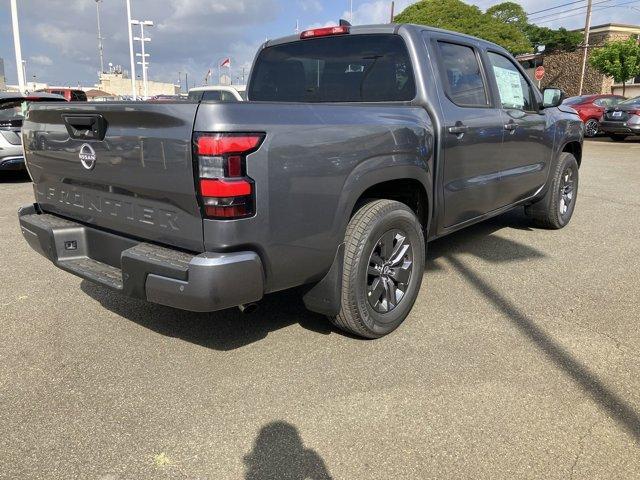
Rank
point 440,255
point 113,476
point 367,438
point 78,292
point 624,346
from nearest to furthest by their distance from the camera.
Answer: point 113,476
point 367,438
point 624,346
point 78,292
point 440,255

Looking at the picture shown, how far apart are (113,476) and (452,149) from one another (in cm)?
285

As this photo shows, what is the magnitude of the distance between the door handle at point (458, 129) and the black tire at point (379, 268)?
686 mm

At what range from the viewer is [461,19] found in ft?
157

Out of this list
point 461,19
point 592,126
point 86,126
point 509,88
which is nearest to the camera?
point 86,126

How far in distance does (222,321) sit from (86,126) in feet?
4.99

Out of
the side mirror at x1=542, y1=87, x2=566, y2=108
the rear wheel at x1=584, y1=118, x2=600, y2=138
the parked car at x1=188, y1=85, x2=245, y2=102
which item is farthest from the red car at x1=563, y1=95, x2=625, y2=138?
the side mirror at x1=542, y1=87, x2=566, y2=108

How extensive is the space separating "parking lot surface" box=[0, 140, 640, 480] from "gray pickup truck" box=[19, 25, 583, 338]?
448mm

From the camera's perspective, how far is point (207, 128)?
7.56 feet

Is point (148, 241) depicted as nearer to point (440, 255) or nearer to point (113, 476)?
point (113, 476)

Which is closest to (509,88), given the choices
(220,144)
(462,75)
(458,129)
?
(462,75)

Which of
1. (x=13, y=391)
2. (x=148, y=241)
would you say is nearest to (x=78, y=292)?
(x=13, y=391)

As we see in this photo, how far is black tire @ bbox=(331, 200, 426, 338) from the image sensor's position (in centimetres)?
307

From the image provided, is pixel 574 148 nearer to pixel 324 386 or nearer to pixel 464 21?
pixel 324 386

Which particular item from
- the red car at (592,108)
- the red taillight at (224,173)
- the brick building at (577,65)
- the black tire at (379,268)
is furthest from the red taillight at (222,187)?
the brick building at (577,65)
